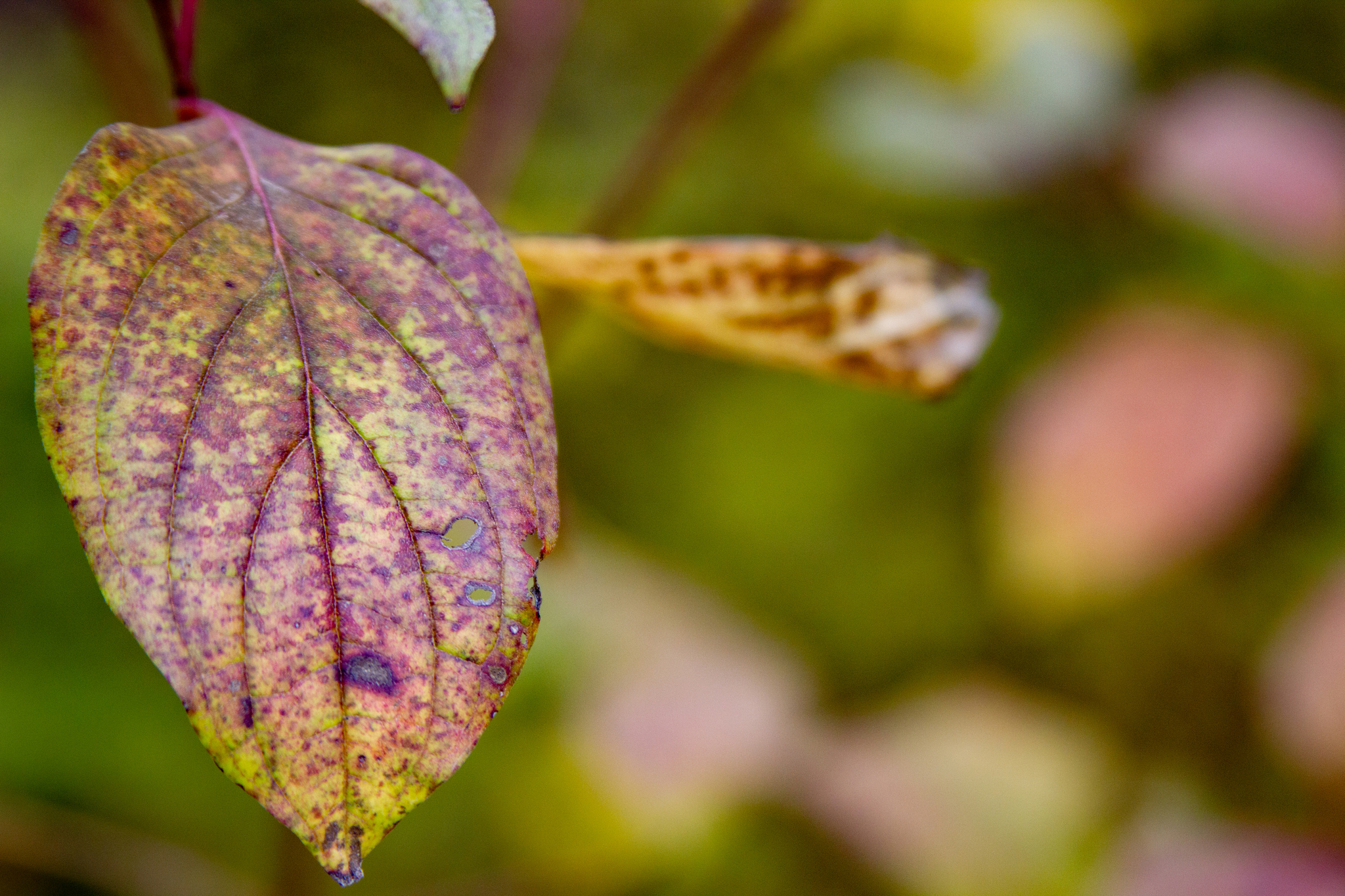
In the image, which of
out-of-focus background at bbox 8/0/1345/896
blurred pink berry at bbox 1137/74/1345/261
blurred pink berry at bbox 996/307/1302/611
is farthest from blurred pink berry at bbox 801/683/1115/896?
blurred pink berry at bbox 1137/74/1345/261

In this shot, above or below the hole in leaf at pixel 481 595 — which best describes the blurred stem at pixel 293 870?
below

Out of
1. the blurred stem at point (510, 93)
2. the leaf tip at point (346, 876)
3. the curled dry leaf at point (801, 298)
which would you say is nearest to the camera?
the leaf tip at point (346, 876)

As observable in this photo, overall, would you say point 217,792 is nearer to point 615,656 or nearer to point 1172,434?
point 615,656

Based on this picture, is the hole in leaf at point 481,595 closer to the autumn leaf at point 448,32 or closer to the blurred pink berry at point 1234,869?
the autumn leaf at point 448,32

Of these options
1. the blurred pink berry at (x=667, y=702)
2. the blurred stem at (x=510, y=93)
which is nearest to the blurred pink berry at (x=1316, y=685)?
the blurred pink berry at (x=667, y=702)

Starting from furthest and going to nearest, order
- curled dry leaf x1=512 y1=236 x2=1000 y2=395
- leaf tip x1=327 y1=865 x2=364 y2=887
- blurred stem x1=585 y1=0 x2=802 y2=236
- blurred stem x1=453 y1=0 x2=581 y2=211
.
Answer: blurred stem x1=453 y1=0 x2=581 y2=211 → blurred stem x1=585 y1=0 x2=802 y2=236 → curled dry leaf x1=512 y1=236 x2=1000 y2=395 → leaf tip x1=327 y1=865 x2=364 y2=887

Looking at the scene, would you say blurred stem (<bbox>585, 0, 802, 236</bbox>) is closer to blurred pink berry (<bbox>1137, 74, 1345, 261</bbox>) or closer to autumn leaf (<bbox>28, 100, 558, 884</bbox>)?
autumn leaf (<bbox>28, 100, 558, 884</bbox>)

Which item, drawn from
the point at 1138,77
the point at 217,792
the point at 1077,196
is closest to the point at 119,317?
the point at 1077,196
